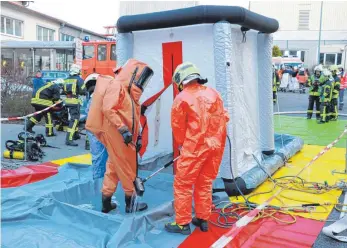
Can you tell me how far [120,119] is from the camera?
145 inches

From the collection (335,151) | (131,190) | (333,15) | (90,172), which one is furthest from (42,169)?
(333,15)

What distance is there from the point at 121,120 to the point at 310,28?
33.6 metres

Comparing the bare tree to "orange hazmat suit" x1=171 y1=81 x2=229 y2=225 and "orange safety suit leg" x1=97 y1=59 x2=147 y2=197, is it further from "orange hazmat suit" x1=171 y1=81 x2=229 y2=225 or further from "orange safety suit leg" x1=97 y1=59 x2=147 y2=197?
"orange hazmat suit" x1=171 y1=81 x2=229 y2=225

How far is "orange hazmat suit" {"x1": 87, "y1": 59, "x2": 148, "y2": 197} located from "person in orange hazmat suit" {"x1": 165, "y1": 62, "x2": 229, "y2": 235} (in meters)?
0.53

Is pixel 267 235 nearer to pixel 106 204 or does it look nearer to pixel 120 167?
pixel 120 167

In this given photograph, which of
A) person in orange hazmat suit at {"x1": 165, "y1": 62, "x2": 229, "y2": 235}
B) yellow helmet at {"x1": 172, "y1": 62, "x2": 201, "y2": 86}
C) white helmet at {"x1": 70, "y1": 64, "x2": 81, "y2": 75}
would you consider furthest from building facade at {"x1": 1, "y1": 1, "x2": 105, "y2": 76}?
person in orange hazmat suit at {"x1": 165, "y1": 62, "x2": 229, "y2": 235}

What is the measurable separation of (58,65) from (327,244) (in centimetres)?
1884

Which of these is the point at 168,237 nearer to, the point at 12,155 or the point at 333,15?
the point at 12,155

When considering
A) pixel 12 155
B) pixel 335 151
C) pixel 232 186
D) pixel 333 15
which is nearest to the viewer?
pixel 232 186

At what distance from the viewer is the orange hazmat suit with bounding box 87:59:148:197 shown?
3709mm

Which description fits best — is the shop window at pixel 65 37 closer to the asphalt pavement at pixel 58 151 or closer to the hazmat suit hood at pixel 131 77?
the asphalt pavement at pixel 58 151

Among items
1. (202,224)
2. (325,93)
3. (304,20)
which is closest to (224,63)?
(202,224)

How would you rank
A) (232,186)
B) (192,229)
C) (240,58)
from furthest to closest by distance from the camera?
(240,58), (232,186), (192,229)

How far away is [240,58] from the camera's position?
5.39 m
